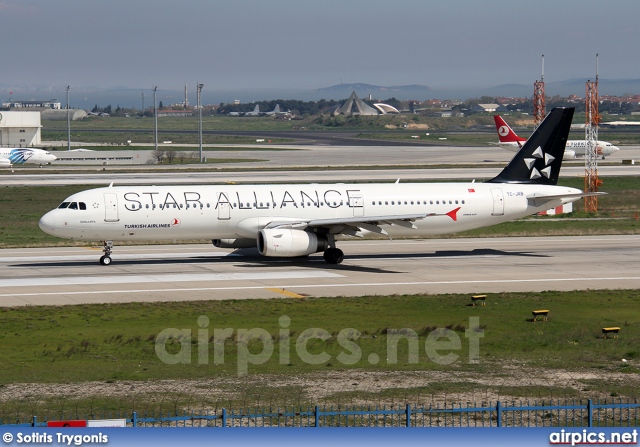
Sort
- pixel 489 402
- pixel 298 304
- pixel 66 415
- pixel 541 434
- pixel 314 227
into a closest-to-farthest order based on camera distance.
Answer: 1. pixel 541 434
2. pixel 66 415
3. pixel 489 402
4. pixel 298 304
5. pixel 314 227

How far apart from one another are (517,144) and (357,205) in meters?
80.5

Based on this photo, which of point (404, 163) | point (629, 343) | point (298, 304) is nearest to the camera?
point (629, 343)

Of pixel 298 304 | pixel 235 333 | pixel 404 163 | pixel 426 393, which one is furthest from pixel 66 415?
pixel 404 163

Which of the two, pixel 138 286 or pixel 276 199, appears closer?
pixel 138 286

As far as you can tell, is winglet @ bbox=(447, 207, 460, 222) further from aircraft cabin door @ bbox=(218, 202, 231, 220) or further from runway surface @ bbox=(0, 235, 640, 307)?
aircraft cabin door @ bbox=(218, 202, 231, 220)

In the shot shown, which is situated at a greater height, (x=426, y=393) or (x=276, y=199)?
(x=276, y=199)

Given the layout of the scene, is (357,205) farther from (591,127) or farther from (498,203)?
(591,127)

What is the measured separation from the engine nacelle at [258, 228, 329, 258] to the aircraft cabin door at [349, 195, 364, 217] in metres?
3.92

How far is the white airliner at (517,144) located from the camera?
424 feet

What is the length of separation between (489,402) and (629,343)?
10.5 m

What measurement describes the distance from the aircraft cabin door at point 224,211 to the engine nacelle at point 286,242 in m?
2.34

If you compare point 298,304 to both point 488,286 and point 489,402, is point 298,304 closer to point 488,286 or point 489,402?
point 488,286

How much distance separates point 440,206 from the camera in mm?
54719

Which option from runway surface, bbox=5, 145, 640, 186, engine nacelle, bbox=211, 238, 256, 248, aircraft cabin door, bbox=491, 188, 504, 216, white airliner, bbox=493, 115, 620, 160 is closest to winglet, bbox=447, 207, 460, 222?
aircraft cabin door, bbox=491, 188, 504, 216
